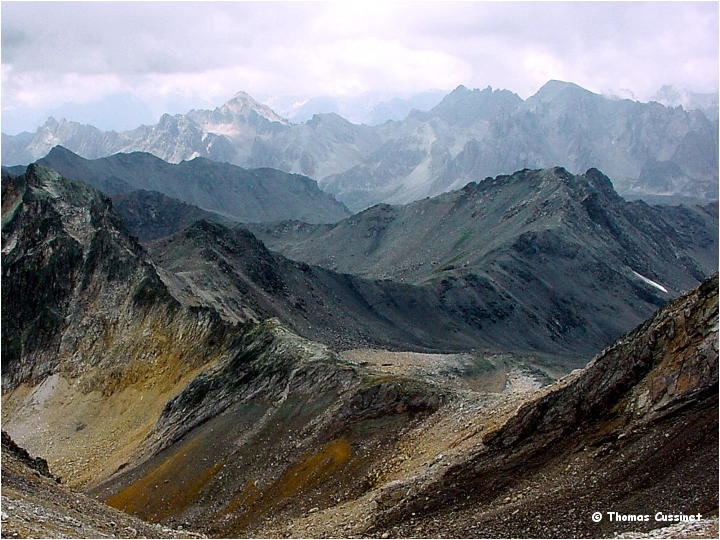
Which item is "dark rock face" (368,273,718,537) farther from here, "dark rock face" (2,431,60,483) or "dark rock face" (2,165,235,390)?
"dark rock face" (2,165,235,390)

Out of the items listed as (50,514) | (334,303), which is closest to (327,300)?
(334,303)

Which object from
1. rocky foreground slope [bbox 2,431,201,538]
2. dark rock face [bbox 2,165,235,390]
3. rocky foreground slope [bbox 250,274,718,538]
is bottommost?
rocky foreground slope [bbox 250,274,718,538]

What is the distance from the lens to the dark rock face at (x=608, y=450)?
32.2 m

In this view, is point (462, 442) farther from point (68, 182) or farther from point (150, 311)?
point (68, 182)

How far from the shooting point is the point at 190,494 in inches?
2072

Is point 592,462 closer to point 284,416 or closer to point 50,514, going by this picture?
point 50,514

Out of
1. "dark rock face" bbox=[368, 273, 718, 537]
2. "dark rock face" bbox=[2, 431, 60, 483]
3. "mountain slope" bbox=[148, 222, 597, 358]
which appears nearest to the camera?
"dark rock face" bbox=[368, 273, 718, 537]

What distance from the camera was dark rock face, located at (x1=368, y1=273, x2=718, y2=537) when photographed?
32188 mm

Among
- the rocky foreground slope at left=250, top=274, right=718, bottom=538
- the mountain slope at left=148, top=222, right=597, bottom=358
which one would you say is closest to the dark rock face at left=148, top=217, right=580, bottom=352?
the mountain slope at left=148, top=222, right=597, bottom=358

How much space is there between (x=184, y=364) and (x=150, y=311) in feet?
41.4

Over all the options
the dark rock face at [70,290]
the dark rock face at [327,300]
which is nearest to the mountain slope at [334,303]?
the dark rock face at [327,300]

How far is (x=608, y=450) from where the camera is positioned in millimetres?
36000

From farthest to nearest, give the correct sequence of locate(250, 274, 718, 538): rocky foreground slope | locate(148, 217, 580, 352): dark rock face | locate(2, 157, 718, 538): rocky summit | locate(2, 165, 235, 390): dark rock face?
1. locate(148, 217, 580, 352): dark rock face
2. locate(2, 165, 235, 390): dark rock face
3. locate(2, 157, 718, 538): rocky summit
4. locate(250, 274, 718, 538): rocky foreground slope

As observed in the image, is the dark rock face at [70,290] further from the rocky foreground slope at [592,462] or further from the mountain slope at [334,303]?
the rocky foreground slope at [592,462]
